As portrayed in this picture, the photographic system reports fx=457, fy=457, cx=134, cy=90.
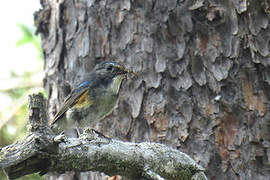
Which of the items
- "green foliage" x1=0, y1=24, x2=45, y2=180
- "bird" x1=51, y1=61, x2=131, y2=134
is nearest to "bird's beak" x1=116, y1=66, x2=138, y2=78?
"bird" x1=51, y1=61, x2=131, y2=134

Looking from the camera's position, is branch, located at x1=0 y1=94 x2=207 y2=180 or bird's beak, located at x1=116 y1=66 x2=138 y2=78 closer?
branch, located at x1=0 y1=94 x2=207 y2=180

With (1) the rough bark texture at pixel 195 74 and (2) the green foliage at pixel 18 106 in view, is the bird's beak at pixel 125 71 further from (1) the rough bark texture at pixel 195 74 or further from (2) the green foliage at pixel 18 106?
(2) the green foliage at pixel 18 106

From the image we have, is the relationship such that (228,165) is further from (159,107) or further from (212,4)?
(212,4)

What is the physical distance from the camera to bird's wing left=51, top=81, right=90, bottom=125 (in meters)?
4.95

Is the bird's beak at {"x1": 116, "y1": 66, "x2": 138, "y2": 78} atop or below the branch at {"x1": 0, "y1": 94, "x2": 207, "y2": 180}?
atop

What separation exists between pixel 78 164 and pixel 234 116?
1.97m

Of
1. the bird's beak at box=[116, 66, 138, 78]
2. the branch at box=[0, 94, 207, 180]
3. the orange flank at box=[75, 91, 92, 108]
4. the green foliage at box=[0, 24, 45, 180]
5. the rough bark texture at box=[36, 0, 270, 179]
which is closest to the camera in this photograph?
the branch at box=[0, 94, 207, 180]

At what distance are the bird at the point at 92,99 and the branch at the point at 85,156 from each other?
1.46 meters

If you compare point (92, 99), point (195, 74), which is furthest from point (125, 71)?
point (195, 74)

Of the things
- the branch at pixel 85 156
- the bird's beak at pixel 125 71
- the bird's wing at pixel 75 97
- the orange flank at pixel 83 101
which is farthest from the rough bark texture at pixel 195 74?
the branch at pixel 85 156

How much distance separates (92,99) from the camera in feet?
16.7

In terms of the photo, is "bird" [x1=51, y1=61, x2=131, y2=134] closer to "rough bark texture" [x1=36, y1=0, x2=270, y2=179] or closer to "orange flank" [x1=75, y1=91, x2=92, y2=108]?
"orange flank" [x1=75, y1=91, x2=92, y2=108]

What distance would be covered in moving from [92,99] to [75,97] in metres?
0.22

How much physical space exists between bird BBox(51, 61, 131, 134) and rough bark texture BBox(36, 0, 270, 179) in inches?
4.0
